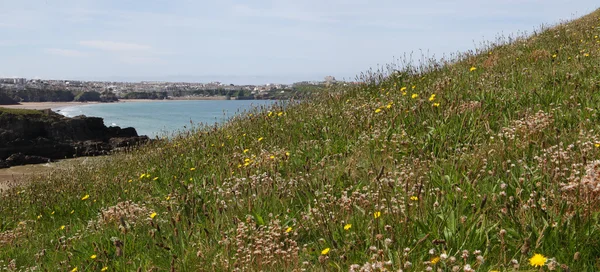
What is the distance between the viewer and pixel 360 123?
657 cm

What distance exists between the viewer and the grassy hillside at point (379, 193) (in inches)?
117

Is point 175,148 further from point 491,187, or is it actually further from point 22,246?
point 491,187

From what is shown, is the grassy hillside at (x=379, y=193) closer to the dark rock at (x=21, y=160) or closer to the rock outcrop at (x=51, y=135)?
the dark rock at (x=21, y=160)

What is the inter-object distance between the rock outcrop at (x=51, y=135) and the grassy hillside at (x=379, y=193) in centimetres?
3132

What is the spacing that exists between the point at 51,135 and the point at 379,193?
4758 cm

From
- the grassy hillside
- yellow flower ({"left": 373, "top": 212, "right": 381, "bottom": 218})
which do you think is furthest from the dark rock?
yellow flower ({"left": 373, "top": 212, "right": 381, "bottom": 218})

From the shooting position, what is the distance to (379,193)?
369 cm

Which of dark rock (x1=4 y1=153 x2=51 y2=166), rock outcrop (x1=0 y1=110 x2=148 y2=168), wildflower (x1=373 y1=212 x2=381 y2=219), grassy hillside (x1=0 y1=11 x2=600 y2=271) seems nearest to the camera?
grassy hillside (x1=0 y1=11 x2=600 y2=271)

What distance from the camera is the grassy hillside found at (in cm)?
297

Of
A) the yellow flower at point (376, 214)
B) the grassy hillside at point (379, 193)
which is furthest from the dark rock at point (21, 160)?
the yellow flower at point (376, 214)

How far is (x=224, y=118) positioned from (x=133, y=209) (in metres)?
6.73

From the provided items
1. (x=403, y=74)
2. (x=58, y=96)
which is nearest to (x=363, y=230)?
(x=403, y=74)

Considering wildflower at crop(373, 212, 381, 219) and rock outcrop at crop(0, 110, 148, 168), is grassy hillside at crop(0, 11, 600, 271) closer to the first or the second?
wildflower at crop(373, 212, 381, 219)

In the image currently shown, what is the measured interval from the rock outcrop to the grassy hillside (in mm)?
31316
